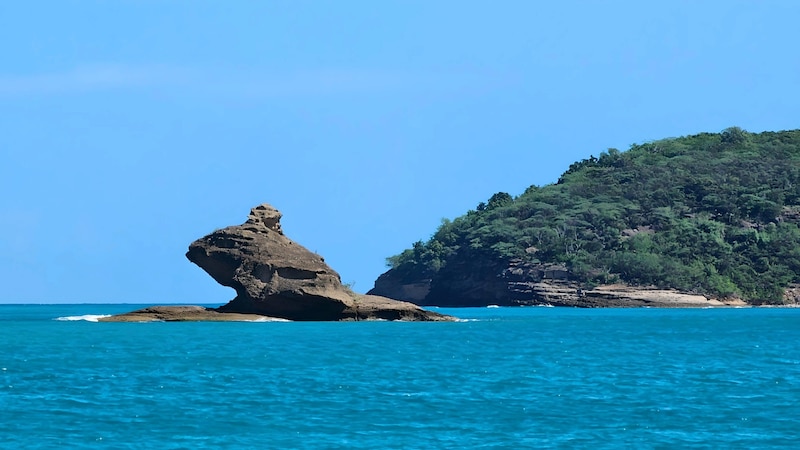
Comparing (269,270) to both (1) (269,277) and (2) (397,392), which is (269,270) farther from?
(2) (397,392)

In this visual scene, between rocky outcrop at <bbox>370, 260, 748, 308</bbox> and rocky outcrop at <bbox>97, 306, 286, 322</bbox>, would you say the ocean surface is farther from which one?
rocky outcrop at <bbox>370, 260, 748, 308</bbox>

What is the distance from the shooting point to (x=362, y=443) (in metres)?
32.8

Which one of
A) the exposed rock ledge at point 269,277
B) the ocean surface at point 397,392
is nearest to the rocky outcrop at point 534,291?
the exposed rock ledge at point 269,277

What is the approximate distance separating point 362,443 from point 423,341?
41.4 metres

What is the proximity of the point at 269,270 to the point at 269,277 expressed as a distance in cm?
60

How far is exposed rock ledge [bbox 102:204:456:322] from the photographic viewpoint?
292 ft

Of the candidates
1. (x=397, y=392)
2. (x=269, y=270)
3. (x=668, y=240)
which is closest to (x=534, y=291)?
(x=668, y=240)

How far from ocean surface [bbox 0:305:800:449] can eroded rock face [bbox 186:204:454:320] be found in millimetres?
11016

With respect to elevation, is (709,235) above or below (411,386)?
above

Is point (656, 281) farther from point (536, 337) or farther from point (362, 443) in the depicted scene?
point (362, 443)

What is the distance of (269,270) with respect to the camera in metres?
88.4

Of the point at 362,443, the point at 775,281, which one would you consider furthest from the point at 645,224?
the point at 362,443

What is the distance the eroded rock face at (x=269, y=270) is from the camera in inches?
3501

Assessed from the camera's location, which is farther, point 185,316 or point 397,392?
point 185,316
